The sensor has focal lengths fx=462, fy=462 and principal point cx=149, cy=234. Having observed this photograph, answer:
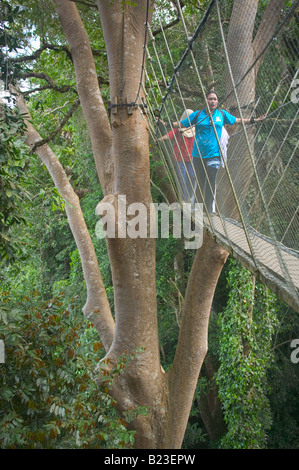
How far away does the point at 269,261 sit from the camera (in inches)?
60.2

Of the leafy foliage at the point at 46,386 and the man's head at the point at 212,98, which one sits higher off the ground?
the man's head at the point at 212,98

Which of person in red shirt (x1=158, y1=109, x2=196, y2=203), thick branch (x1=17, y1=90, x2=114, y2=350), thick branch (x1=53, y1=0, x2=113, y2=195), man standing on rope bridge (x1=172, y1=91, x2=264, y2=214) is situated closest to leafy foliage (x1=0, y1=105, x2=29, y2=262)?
man standing on rope bridge (x1=172, y1=91, x2=264, y2=214)

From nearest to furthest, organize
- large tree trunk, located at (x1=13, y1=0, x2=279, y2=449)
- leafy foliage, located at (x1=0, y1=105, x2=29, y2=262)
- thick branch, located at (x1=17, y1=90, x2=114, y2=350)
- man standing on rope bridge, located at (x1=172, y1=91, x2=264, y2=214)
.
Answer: leafy foliage, located at (x1=0, y1=105, x2=29, y2=262) < man standing on rope bridge, located at (x1=172, y1=91, x2=264, y2=214) < large tree trunk, located at (x1=13, y1=0, x2=279, y2=449) < thick branch, located at (x1=17, y1=90, x2=114, y2=350)

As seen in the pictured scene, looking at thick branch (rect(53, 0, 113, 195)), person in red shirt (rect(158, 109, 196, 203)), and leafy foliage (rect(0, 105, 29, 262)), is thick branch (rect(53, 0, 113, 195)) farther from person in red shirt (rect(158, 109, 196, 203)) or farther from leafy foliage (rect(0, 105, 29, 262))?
leafy foliage (rect(0, 105, 29, 262))

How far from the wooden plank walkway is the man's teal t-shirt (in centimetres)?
50

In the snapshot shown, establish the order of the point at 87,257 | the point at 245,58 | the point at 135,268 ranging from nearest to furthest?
the point at 245,58
the point at 135,268
the point at 87,257

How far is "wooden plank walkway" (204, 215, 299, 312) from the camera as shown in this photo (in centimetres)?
122

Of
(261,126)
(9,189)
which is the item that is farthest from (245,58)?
(9,189)

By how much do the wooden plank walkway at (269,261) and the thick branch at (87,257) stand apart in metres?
2.14

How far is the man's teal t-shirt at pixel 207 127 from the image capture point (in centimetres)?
211

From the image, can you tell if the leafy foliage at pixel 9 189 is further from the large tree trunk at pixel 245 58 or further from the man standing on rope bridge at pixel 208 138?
the large tree trunk at pixel 245 58

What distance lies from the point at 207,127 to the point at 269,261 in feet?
3.59

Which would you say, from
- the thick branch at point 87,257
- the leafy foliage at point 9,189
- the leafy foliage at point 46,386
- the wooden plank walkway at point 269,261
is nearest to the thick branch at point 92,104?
the thick branch at point 87,257

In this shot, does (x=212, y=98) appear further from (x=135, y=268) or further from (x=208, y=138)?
(x=135, y=268)
